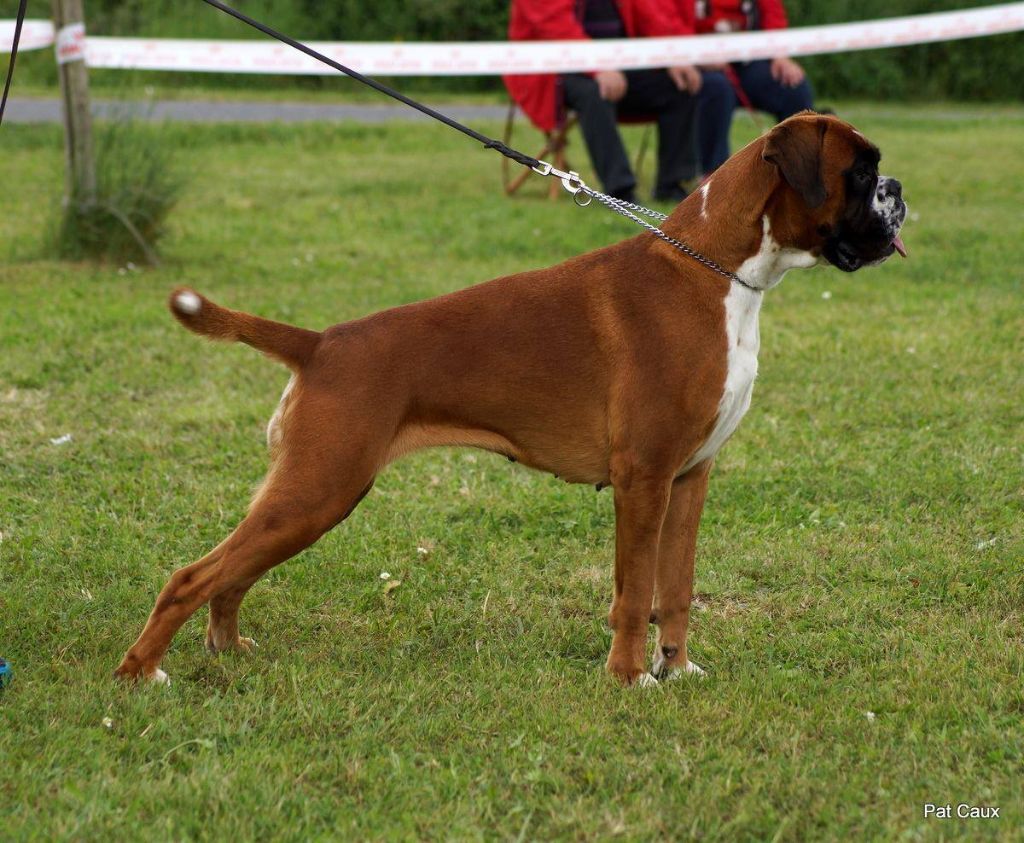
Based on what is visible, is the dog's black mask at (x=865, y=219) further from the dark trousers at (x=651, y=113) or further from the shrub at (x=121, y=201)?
the dark trousers at (x=651, y=113)

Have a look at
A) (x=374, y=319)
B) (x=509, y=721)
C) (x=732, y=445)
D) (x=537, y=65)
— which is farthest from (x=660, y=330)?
(x=537, y=65)

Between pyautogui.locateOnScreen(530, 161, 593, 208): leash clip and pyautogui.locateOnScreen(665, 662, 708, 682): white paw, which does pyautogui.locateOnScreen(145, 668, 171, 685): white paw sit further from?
pyautogui.locateOnScreen(530, 161, 593, 208): leash clip

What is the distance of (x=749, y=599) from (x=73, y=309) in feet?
16.7

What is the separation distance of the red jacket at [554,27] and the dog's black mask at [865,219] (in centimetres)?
777

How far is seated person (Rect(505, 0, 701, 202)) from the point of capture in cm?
1073

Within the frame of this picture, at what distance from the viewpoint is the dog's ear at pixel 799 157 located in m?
3.49

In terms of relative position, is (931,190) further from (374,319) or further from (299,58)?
(374,319)

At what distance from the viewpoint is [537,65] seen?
35.3ft

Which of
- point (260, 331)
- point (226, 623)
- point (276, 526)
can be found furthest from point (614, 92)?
point (276, 526)

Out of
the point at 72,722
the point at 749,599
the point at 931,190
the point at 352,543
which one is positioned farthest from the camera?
the point at 931,190

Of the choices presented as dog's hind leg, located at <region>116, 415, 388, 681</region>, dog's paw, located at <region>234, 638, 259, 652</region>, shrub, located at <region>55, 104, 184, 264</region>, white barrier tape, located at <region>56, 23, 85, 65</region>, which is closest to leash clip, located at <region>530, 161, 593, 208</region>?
dog's hind leg, located at <region>116, 415, 388, 681</region>

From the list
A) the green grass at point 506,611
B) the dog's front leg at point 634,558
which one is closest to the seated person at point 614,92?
the green grass at point 506,611

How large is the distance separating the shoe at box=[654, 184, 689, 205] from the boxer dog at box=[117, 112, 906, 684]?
7.49 m

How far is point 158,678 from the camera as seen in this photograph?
3.68 m
